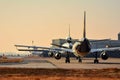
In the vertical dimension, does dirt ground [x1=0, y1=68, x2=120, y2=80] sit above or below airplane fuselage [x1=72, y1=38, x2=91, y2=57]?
below

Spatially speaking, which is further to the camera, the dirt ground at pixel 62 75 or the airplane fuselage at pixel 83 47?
the airplane fuselage at pixel 83 47

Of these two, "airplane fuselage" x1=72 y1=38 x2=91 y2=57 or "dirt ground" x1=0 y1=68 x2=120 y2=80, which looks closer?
"dirt ground" x1=0 y1=68 x2=120 y2=80

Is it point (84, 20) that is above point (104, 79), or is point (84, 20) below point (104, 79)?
above

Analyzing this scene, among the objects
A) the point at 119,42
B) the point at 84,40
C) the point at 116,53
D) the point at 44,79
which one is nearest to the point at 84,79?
the point at 44,79

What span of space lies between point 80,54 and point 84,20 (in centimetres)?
620

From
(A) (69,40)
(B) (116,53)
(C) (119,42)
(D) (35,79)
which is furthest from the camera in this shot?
(C) (119,42)

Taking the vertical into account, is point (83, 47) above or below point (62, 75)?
above

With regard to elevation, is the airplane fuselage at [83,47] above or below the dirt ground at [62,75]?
above

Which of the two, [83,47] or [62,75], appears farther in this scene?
[83,47]

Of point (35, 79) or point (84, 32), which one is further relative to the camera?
point (84, 32)

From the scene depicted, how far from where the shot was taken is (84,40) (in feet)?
219

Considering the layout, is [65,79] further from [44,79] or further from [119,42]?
[119,42]

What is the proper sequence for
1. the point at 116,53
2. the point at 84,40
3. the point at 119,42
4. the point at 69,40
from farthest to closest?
the point at 119,42 < the point at 116,53 < the point at 69,40 < the point at 84,40

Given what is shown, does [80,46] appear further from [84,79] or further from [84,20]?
[84,79]
